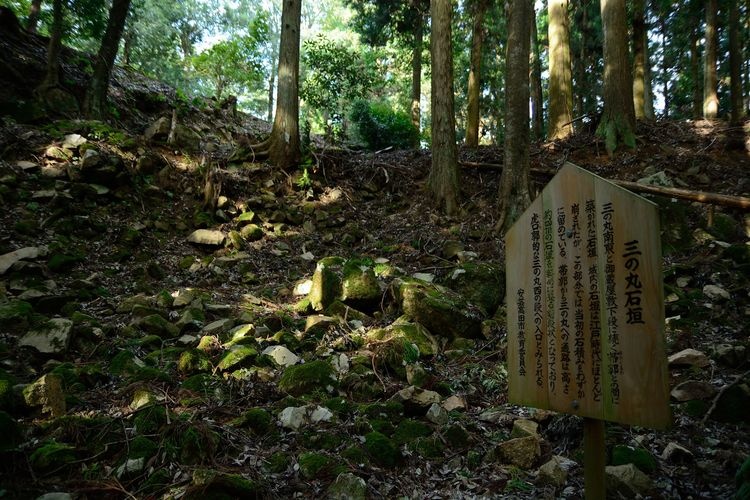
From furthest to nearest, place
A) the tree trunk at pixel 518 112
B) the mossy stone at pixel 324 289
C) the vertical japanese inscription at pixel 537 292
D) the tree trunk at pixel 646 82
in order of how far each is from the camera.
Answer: the tree trunk at pixel 646 82
the tree trunk at pixel 518 112
the mossy stone at pixel 324 289
the vertical japanese inscription at pixel 537 292

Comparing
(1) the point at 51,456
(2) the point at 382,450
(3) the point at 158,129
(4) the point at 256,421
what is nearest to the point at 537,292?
(2) the point at 382,450

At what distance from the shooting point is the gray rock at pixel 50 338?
13.6 feet

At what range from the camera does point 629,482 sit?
8.63ft

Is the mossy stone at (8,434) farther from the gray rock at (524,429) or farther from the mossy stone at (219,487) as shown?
the gray rock at (524,429)

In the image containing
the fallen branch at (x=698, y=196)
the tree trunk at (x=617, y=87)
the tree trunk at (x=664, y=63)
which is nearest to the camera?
the fallen branch at (x=698, y=196)

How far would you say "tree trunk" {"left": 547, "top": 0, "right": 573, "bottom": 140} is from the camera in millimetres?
11203

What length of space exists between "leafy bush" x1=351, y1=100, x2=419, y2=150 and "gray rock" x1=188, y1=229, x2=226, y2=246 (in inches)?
312

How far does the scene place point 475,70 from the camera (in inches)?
525

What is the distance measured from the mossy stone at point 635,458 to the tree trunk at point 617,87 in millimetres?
7829

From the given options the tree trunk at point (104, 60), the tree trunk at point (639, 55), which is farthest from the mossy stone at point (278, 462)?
the tree trunk at point (639, 55)

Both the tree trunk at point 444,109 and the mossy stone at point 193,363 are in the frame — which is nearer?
the mossy stone at point 193,363

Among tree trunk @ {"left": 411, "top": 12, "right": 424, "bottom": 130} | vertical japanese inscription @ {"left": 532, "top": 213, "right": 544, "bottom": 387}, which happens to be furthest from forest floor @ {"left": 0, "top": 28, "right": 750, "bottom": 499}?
tree trunk @ {"left": 411, "top": 12, "right": 424, "bottom": 130}

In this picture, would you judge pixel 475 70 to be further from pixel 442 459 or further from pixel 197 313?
pixel 442 459

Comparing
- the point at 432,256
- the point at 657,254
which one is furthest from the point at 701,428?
the point at 432,256
